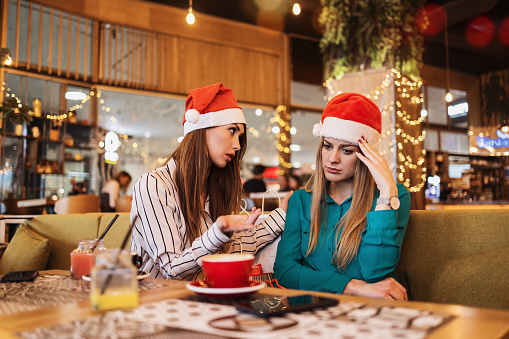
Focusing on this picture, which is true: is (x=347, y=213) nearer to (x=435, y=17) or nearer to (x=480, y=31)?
(x=435, y=17)

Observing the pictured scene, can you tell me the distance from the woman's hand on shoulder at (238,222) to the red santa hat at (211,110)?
76 cm

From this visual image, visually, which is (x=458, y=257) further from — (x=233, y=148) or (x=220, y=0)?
(x=220, y=0)

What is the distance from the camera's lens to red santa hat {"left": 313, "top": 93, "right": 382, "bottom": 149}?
199cm

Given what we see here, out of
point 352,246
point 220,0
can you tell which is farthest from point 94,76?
point 352,246

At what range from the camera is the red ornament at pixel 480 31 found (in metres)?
10.0

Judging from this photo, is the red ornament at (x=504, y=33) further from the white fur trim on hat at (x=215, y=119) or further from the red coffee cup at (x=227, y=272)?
the red coffee cup at (x=227, y=272)

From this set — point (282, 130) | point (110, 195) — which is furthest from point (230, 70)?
point (110, 195)

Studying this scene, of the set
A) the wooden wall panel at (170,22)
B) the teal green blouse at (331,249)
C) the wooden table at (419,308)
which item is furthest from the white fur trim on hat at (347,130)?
the wooden wall panel at (170,22)

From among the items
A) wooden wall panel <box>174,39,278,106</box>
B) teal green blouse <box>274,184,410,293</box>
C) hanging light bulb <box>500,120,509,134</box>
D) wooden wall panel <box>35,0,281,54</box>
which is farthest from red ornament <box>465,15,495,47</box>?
teal green blouse <box>274,184,410,293</box>

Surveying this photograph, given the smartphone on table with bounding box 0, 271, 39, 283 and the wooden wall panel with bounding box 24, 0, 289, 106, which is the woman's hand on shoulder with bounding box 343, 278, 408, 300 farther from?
the wooden wall panel with bounding box 24, 0, 289, 106

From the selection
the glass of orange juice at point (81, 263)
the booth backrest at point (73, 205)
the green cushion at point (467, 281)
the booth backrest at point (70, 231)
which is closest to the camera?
the glass of orange juice at point (81, 263)

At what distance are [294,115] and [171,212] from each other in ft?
28.2

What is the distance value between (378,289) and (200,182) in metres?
0.88

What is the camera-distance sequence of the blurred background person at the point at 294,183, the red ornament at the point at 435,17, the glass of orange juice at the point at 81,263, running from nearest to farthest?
the glass of orange juice at the point at 81,263 < the blurred background person at the point at 294,183 < the red ornament at the point at 435,17
